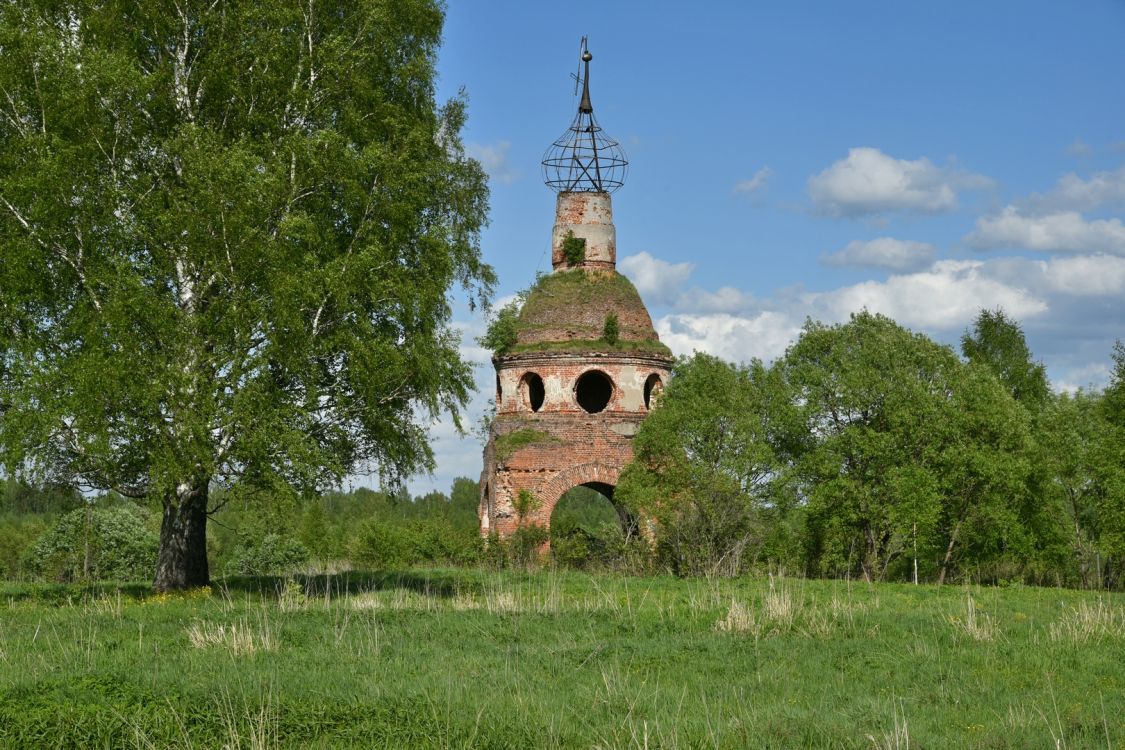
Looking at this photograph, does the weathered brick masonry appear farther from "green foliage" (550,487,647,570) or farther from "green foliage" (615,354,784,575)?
Result: "green foliage" (615,354,784,575)

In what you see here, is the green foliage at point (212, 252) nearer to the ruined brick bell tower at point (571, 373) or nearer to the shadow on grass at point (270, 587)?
the shadow on grass at point (270, 587)

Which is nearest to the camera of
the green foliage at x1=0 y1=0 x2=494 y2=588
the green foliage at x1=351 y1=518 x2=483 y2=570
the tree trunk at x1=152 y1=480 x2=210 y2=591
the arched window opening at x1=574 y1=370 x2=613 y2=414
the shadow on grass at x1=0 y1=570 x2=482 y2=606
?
the green foliage at x1=0 y1=0 x2=494 y2=588

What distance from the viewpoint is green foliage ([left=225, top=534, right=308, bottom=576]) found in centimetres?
4050

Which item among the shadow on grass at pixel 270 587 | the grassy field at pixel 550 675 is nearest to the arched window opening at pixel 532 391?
the shadow on grass at pixel 270 587

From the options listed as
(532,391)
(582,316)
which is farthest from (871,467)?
(532,391)

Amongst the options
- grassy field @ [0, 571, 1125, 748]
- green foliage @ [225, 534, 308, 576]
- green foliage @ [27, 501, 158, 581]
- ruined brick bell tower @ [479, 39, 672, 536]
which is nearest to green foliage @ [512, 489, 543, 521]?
ruined brick bell tower @ [479, 39, 672, 536]

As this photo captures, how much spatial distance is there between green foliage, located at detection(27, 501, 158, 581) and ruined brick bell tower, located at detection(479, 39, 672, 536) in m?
12.9

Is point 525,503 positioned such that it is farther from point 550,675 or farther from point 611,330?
point 550,675

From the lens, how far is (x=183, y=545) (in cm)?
1639

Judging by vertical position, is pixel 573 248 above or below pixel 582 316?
above

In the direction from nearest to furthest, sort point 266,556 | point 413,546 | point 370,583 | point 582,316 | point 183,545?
point 183,545, point 370,583, point 582,316, point 413,546, point 266,556

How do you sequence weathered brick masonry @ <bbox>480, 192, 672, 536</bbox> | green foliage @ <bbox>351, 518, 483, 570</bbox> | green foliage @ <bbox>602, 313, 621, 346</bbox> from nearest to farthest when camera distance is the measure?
weathered brick masonry @ <bbox>480, 192, 672, 536</bbox>, green foliage @ <bbox>602, 313, 621, 346</bbox>, green foliage @ <bbox>351, 518, 483, 570</bbox>

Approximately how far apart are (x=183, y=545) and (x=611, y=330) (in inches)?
566

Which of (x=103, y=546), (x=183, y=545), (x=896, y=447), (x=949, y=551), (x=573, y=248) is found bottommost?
(x=949, y=551)
